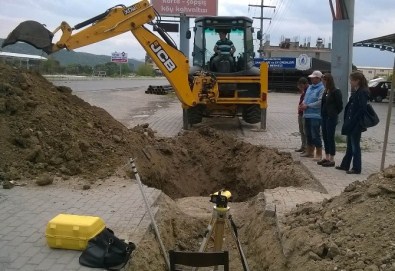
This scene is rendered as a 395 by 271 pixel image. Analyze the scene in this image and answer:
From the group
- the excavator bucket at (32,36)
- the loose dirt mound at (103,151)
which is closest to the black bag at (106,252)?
the loose dirt mound at (103,151)

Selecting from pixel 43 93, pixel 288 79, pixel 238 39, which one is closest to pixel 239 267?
pixel 43 93

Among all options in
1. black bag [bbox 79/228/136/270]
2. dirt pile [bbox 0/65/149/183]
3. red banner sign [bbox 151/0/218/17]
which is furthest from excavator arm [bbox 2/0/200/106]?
red banner sign [bbox 151/0/218/17]

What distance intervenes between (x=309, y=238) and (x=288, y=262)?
324 millimetres

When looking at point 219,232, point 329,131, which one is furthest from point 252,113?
point 219,232

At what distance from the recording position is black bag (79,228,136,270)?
14.7 ft

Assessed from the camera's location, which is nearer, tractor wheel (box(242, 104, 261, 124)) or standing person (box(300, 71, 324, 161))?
standing person (box(300, 71, 324, 161))

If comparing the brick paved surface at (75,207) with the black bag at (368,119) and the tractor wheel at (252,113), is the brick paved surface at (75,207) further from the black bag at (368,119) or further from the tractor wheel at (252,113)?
the tractor wheel at (252,113)

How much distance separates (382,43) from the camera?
97.1 ft

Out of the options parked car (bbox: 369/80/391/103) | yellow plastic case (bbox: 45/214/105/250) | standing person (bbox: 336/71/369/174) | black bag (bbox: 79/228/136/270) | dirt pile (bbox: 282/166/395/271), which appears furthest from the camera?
parked car (bbox: 369/80/391/103)

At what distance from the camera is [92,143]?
875cm

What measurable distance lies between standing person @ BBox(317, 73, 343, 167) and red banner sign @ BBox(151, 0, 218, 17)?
34.9 metres

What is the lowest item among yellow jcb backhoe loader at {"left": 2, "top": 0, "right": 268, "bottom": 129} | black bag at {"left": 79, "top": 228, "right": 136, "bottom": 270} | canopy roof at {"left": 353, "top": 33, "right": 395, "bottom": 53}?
black bag at {"left": 79, "top": 228, "right": 136, "bottom": 270}

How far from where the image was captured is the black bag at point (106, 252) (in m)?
4.47

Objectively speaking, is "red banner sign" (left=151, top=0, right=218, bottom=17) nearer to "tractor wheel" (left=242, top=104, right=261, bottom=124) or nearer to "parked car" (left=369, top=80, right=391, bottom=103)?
"parked car" (left=369, top=80, right=391, bottom=103)
